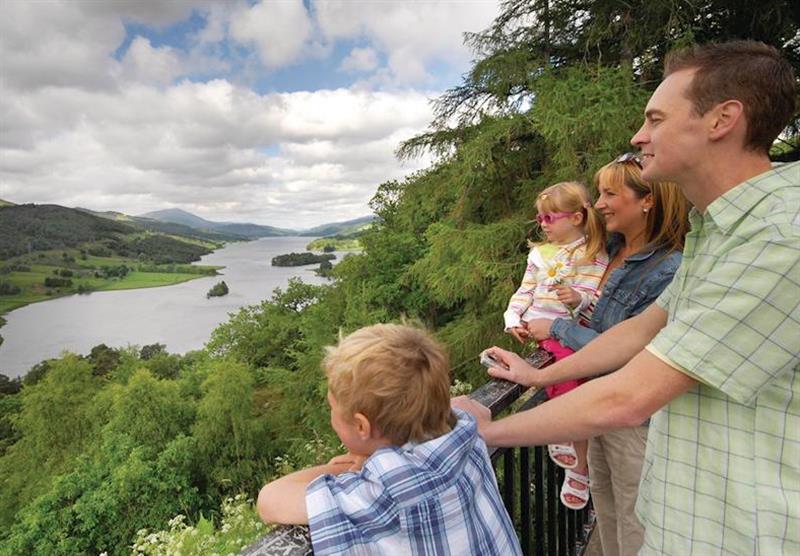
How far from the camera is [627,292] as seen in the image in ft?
6.27

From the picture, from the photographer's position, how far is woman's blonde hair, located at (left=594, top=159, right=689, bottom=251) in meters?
1.91

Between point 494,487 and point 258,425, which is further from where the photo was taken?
point 258,425

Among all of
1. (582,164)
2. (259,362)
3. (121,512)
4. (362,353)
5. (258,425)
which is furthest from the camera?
(259,362)

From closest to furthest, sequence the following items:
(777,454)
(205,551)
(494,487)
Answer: (777,454) → (494,487) → (205,551)

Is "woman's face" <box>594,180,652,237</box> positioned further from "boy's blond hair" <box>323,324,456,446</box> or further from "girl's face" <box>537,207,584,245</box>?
"boy's blond hair" <box>323,324,456,446</box>

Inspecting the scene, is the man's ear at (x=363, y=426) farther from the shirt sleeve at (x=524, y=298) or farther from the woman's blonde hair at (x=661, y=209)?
the shirt sleeve at (x=524, y=298)

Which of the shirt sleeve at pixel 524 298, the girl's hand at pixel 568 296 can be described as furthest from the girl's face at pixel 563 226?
the girl's hand at pixel 568 296

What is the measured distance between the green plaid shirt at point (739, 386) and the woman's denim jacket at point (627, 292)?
762mm

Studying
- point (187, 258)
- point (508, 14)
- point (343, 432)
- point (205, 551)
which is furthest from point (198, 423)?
point (187, 258)

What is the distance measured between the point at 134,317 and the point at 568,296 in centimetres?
7861

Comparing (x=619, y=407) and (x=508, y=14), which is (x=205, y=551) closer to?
(x=619, y=407)

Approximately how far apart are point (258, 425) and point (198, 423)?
3.05 m

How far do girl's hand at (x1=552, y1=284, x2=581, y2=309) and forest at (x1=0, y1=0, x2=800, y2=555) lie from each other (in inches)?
55.8

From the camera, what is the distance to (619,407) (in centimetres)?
99
